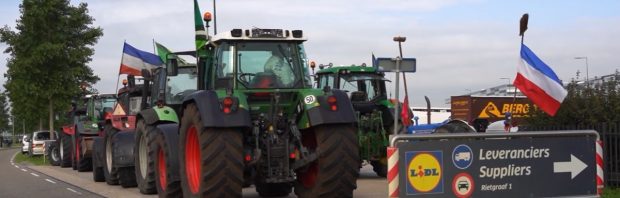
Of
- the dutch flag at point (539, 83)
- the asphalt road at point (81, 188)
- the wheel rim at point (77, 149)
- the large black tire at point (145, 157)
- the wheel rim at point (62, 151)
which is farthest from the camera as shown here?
the wheel rim at point (62, 151)

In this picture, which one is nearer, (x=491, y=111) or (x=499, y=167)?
(x=499, y=167)

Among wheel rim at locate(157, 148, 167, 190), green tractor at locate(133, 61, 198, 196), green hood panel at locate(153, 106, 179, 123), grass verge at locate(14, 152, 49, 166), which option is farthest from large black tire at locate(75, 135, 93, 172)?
wheel rim at locate(157, 148, 167, 190)

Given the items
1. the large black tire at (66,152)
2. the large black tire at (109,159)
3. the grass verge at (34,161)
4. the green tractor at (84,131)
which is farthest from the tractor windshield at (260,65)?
the grass verge at (34,161)

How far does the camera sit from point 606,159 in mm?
12023

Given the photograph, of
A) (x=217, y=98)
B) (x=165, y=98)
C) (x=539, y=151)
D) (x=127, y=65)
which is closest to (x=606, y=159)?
(x=539, y=151)

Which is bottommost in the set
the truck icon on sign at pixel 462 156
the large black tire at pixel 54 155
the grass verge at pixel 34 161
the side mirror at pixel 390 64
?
the grass verge at pixel 34 161

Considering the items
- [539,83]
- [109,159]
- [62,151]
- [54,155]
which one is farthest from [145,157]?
[54,155]

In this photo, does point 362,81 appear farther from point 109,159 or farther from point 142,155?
point 109,159

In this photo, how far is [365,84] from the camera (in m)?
16.4

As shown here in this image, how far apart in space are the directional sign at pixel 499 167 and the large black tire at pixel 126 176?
369 inches

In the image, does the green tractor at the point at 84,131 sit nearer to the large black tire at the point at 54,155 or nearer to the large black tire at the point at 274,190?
the large black tire at the point at 54,155

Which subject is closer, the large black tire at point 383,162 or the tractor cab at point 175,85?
the tractor cab at point 175,85

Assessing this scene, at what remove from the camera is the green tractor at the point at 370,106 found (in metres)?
15.6

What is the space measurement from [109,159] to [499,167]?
1091 cm
